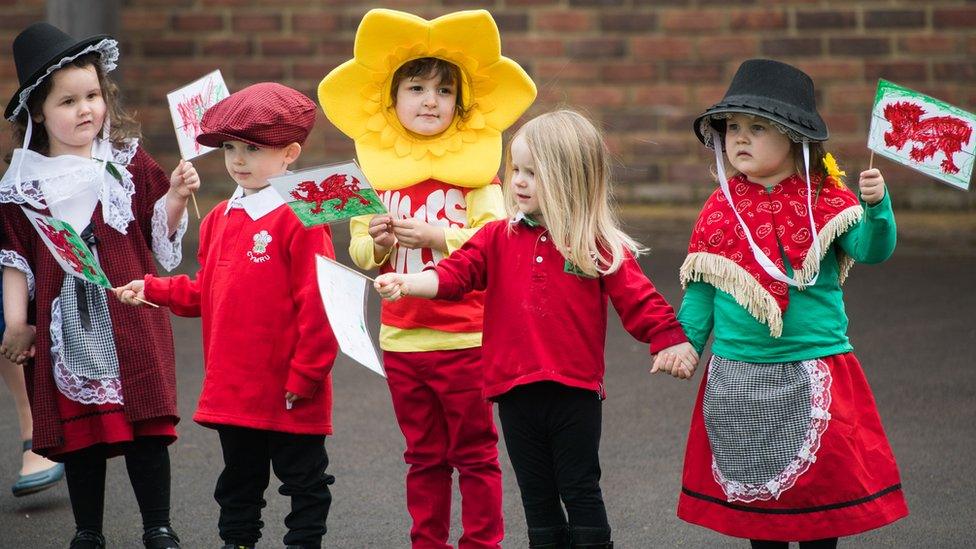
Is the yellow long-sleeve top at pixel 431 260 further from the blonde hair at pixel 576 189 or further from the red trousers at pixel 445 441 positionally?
the blonde hair at pixel 576 189

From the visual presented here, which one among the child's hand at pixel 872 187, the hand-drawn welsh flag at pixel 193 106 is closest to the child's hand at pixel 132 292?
the hand-drawn welsh flag at pixel 193 106

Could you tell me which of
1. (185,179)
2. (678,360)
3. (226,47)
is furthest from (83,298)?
(226,47)

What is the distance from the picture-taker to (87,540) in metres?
3.98

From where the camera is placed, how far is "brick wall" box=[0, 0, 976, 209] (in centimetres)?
850

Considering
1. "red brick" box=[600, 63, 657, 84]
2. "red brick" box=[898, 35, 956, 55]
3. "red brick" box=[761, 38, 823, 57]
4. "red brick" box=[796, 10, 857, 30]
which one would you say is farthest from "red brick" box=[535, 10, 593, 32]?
"red brick" box=[898, 35, 956, 55]

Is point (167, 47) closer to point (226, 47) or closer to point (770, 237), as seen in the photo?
point (226, 47)

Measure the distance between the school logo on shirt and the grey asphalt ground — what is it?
0.10 metres

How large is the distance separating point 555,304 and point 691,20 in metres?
5.69

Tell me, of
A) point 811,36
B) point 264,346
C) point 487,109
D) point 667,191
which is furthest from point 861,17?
point 264,346

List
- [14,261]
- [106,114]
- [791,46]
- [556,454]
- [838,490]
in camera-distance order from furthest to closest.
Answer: [791,46]
[106,114]
[14,261]
[556,454]
[838,490]

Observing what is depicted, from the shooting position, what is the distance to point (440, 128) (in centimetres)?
377

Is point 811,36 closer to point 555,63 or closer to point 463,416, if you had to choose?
point 555,63

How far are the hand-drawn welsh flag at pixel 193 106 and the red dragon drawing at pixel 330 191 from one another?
2.18 ft

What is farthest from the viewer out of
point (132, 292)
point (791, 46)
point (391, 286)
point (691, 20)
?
point (691, 20)
